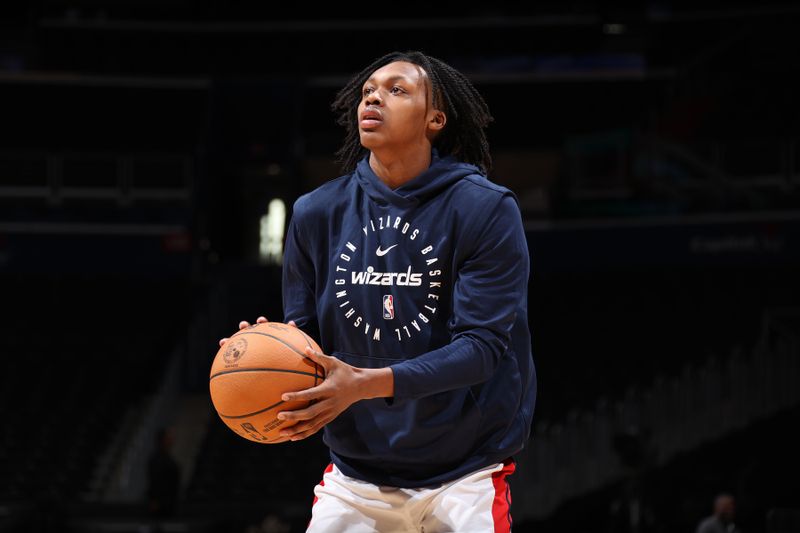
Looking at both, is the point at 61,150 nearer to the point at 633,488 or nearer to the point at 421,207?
the point at 633,488

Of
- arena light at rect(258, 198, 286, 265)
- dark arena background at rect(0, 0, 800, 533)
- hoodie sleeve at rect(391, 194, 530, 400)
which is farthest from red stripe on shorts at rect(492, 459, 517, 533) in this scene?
arena light at rect(258, 198, 286, 265)

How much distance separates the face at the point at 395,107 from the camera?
3.33m

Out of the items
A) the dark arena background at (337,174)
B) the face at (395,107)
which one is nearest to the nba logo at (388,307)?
the face at (395,107)

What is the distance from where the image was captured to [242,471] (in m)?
13.1

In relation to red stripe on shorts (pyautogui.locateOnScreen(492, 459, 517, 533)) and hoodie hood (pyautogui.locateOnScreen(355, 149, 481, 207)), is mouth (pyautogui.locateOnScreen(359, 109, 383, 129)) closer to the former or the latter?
hoodie hood (pyautogui.locateOnScreen(355, 149, 481, 207))

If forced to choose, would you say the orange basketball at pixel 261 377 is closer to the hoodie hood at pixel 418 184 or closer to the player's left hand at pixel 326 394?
the player's left hand at pixel 326 394

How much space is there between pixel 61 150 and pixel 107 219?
77.6 inches

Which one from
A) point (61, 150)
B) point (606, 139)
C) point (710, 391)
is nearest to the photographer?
point (710, 391)

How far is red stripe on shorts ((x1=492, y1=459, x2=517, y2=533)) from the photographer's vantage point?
10.6 feet

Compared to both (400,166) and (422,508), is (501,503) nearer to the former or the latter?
(422,508)

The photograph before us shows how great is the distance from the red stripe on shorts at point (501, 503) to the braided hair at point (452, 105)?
0.88m

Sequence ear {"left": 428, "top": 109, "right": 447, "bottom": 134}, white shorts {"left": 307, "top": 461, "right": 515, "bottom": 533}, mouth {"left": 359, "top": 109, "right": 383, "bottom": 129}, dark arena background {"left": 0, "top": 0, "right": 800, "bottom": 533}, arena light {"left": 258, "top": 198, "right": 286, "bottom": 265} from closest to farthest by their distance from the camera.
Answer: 1. white shorts {"left": 307, "top": 461, "right": 515, "bottom": 533}
2. mouth {"left": 359, "top": 109, "right": 383, "bottom": 129}
3. ear {"left": 428, "top": 109, "right": 447, "bottom": 134}
4. dark arena background {"left": 0, "top": 0, "right": 800, "bottom": 533}
5. arena light {"left": 258, "top": 198, "right": 286, "bottom": 265}

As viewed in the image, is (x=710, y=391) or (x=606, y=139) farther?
(x=606, y=139)

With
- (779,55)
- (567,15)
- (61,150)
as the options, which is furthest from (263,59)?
(779,55)
